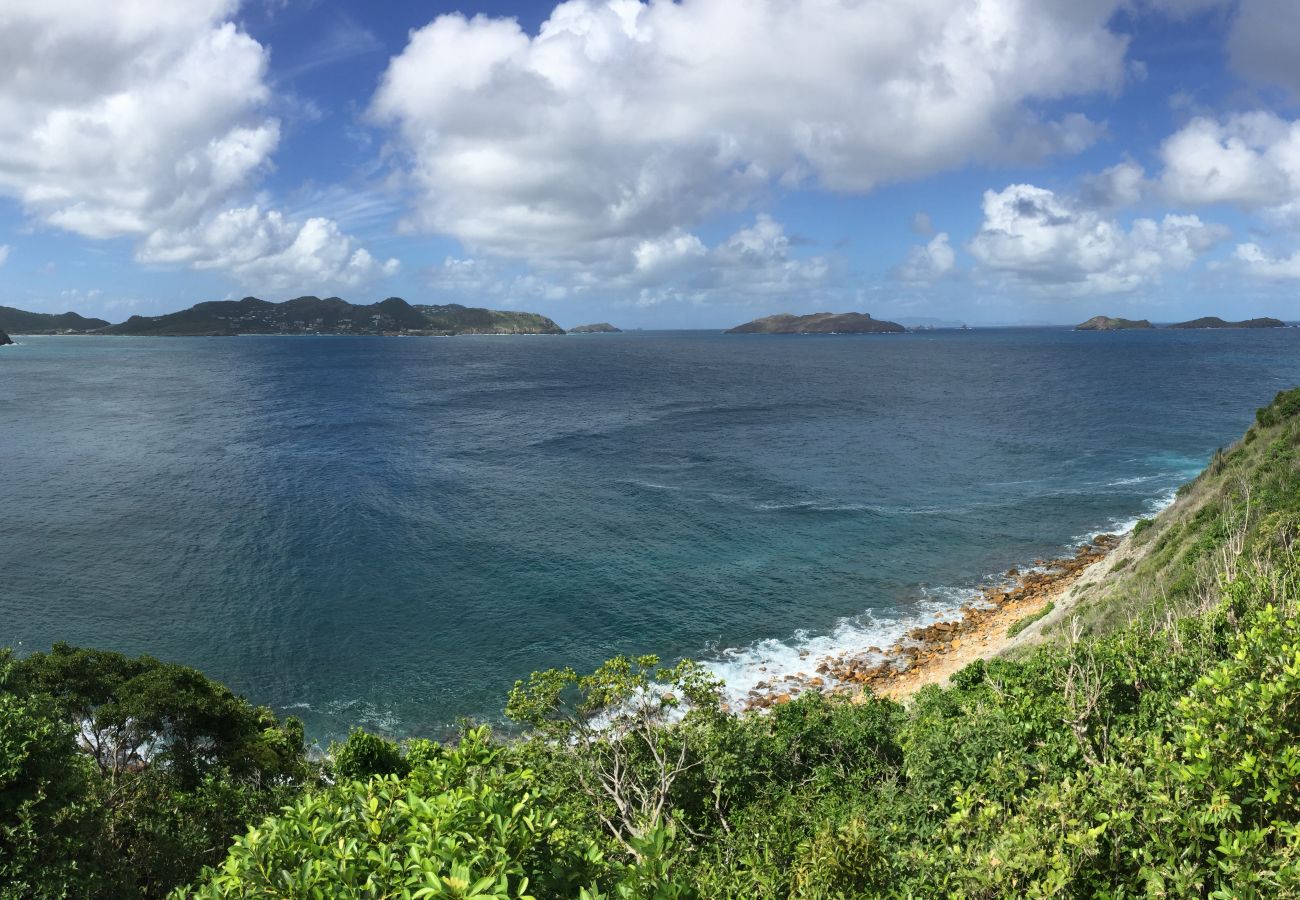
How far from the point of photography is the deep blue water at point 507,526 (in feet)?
146

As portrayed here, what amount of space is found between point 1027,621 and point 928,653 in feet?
20.7

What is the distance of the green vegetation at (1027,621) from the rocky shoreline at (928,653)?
655 mm

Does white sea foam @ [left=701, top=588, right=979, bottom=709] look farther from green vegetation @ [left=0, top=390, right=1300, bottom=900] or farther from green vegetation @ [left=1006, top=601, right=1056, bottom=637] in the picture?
green vegetation @ [left=0, top=390, right=1300, bottom=900]

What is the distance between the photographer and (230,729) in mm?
28016

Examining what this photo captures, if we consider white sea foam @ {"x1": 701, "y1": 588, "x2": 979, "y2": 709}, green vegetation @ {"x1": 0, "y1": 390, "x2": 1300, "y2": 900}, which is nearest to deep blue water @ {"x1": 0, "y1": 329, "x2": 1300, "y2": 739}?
white sea foam @ {"x1": 701, "y1": 588, "x2": 979, "y2": 709}

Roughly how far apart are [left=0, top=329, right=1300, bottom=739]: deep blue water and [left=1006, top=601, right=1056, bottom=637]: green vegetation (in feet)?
21.9

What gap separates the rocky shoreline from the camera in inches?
1619

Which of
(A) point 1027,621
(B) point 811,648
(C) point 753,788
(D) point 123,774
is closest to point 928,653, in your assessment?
(A) point 1027,621

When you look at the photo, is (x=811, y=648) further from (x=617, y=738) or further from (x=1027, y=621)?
(x=617, y=738)

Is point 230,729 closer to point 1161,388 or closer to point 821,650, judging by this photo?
point 821,650

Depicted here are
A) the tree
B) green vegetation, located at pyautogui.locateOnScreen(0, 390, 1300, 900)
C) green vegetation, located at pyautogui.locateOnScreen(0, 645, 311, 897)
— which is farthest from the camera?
the tree

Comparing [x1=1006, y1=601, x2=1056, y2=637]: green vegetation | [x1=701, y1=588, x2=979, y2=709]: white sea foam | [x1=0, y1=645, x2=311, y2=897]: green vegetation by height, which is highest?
[x1=0, y1=645, x2=311, y2=897]: green vegetation

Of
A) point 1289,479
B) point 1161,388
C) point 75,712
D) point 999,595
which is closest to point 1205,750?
point 75,712

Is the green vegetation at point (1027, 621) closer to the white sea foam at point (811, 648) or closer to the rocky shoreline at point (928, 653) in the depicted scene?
the rocky shoreline at point (928, 653)
